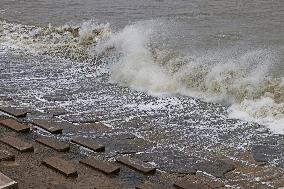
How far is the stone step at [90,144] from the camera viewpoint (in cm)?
599

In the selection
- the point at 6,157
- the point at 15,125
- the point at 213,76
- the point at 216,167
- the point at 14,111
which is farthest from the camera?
the point at 213,76

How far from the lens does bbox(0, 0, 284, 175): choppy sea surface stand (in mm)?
7270

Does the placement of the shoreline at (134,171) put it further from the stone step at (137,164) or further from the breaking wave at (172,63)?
the breaking wave at (172,63)

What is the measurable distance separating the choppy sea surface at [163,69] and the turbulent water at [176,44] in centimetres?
2

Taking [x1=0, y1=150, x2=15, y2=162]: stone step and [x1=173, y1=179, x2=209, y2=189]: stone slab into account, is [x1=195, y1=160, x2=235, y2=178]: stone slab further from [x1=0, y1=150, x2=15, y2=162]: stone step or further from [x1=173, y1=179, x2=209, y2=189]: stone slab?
[x1=0, y1=150, x2=15, y2=162]: stone step

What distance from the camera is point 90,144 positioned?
20.0 ft

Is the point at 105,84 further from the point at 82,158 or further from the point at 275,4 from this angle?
the point at 275,4

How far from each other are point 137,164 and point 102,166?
15.8 inches

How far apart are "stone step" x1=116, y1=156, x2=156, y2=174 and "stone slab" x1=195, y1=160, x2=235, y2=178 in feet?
1.93

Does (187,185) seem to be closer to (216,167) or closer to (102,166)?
(216,167)

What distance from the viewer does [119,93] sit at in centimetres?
883

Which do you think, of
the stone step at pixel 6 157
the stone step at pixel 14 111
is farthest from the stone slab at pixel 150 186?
the stone step at pixel 14 111

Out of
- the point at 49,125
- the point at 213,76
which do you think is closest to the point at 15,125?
the point at 49,125

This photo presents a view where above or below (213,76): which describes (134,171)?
below
